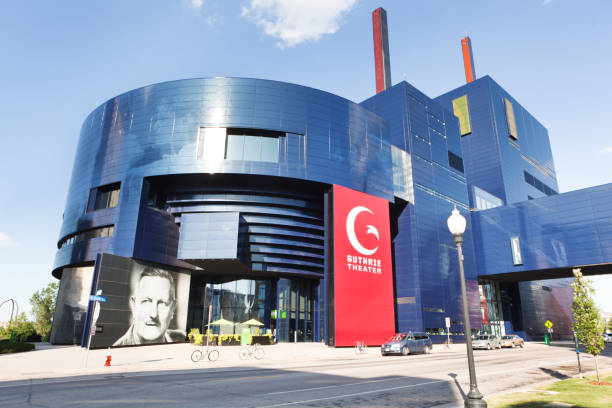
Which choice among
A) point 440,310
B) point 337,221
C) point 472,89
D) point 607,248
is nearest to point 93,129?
point 337,221

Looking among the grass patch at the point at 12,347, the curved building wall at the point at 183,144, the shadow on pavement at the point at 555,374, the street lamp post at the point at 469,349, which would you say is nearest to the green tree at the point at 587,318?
the shadow on pavement at the point at 555,374

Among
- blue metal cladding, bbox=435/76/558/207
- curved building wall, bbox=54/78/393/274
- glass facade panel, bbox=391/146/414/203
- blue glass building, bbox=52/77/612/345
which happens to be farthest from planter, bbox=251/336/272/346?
blue metal cladding, bbox=435/76/558/207

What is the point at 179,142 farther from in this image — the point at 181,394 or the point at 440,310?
the point at 440,310

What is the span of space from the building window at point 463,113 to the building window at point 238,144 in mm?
56363

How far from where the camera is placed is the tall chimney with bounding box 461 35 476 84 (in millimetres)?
94312

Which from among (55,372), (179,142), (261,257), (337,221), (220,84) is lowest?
(55,372)

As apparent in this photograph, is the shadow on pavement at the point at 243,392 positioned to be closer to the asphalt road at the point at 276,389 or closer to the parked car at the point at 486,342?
the asphalt road at the point at 276,389

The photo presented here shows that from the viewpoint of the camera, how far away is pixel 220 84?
44.6 m

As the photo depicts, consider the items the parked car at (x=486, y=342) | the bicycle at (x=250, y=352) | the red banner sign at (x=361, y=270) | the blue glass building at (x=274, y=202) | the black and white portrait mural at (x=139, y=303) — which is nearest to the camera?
the bicycle at (x=250, y=352)

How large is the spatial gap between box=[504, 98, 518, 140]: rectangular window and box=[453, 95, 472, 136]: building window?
8.45 metres

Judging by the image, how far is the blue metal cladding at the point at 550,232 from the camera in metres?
49.9

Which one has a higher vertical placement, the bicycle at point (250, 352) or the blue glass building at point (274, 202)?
the blue glass building at point (274, 202)

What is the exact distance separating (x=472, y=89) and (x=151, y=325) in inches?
3168

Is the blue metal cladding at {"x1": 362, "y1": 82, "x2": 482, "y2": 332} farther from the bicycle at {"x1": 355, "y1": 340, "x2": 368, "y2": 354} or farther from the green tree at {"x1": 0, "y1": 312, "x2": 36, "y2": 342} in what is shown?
the green tree at {"x1": 0, "y1": 312, "x2": 36, "y2": 342}
